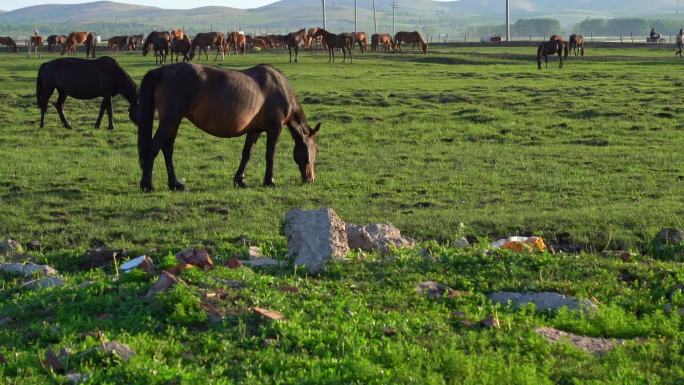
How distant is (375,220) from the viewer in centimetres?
1110

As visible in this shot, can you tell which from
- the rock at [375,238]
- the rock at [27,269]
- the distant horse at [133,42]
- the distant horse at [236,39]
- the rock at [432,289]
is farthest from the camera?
the distant horse at [133,42]

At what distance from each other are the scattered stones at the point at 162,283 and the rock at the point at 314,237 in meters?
1.51

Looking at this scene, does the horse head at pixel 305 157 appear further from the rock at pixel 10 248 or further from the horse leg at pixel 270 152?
the rock at pixel 10 248

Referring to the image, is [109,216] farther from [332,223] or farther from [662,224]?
[662,224]

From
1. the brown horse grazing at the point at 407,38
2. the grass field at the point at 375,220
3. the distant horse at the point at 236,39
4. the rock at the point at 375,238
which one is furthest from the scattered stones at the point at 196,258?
the brown horse grazing at the point at 407,38

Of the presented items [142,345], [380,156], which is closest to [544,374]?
[142,345]

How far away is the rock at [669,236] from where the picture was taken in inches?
→ 368

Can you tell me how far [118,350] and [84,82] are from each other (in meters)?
16.1

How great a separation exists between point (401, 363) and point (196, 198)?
7.25 m

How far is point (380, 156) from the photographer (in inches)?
667

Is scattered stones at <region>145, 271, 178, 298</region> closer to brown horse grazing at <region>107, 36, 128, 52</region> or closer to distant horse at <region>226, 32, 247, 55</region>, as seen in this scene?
distant horse at <region>226, 32, 247, 55</region>

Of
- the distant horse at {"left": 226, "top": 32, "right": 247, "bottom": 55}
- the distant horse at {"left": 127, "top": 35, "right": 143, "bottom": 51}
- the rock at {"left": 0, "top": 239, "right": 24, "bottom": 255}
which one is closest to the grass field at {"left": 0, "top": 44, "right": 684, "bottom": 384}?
the rock at {"left": 0, "top": 239, "right": 24, "bottom": 255}

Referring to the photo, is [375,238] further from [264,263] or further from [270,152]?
[270,152]

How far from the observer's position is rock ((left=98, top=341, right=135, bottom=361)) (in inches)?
220
